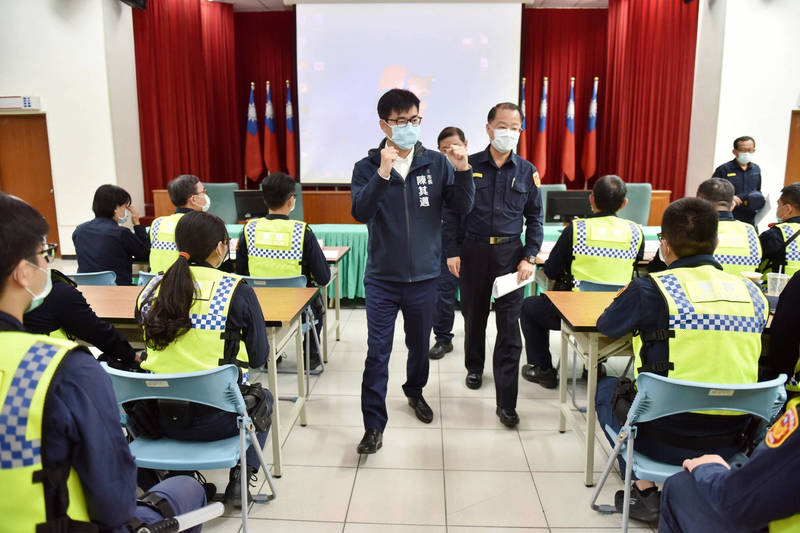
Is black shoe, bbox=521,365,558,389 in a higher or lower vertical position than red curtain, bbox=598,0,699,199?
lower

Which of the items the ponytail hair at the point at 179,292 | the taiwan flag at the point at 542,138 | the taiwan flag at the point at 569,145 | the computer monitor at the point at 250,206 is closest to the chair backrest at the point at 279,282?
the ponytail hair at the point at 179,292

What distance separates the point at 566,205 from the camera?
4.78 metres

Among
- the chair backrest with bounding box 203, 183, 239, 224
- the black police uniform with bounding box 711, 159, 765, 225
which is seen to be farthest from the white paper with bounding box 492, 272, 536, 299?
the chair backrest with bounding box 203, 183, 239, 224

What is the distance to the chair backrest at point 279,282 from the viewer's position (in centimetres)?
302

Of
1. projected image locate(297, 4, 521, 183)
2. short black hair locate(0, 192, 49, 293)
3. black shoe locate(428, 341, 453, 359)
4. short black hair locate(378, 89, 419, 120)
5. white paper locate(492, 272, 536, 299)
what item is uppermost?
projected image locate(297, 4, 521, 183)

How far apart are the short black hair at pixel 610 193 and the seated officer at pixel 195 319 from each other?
82.9 inches

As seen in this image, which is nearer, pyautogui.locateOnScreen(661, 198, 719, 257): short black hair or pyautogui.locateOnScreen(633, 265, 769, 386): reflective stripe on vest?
pyautogui.locateOnScreen(633, 265, 769, 386): reflective stripe on vest

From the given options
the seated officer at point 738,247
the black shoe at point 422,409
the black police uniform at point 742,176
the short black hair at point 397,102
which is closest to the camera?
the short black hair at point 397,102

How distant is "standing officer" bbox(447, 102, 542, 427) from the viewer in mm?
2795

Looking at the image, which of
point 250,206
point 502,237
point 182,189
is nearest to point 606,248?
point 502,237

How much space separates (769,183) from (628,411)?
18.6 feet

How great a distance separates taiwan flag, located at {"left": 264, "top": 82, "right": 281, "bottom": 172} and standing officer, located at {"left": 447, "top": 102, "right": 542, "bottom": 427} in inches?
248

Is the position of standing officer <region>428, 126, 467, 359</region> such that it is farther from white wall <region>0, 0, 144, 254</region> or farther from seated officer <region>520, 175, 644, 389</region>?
white wall <region>0, 0, 144, 254</region>

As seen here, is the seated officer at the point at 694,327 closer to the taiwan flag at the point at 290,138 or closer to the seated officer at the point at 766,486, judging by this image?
the seated officer at the point at 766,486
